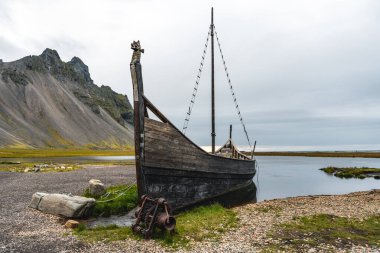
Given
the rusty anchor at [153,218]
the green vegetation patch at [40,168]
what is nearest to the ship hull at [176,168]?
the rusty anchor at [153,218]

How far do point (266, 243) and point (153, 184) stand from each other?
7796 millimetres

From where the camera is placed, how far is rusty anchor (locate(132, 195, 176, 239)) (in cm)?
1329

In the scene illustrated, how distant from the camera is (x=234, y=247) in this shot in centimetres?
1202

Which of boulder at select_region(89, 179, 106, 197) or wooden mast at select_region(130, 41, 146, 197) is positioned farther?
boulder at select_region(89, 179, 106, 197)

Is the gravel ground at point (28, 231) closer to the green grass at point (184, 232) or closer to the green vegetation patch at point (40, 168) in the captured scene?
the green grass at point (184, 232)

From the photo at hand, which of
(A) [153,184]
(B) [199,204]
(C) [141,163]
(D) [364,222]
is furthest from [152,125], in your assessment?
(D) [364,222]

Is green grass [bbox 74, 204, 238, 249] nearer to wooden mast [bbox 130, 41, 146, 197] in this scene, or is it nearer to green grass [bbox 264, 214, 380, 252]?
green grass [bbox 264, 214, 380, 252]

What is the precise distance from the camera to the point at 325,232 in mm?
14398

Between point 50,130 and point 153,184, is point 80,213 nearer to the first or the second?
point 153,184

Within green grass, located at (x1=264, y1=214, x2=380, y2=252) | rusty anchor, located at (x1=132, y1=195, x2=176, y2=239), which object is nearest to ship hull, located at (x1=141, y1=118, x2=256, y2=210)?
rusty anchor, located at (x1=132, y1=195, x2=176, y2=239)

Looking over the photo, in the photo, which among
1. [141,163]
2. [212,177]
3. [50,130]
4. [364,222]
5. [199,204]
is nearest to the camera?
[364,222]

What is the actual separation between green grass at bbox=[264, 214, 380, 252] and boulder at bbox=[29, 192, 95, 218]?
32.8ft

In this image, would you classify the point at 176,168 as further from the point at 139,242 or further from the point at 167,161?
the point at 139,242

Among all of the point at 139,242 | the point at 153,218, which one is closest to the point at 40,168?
the point at 153,218
